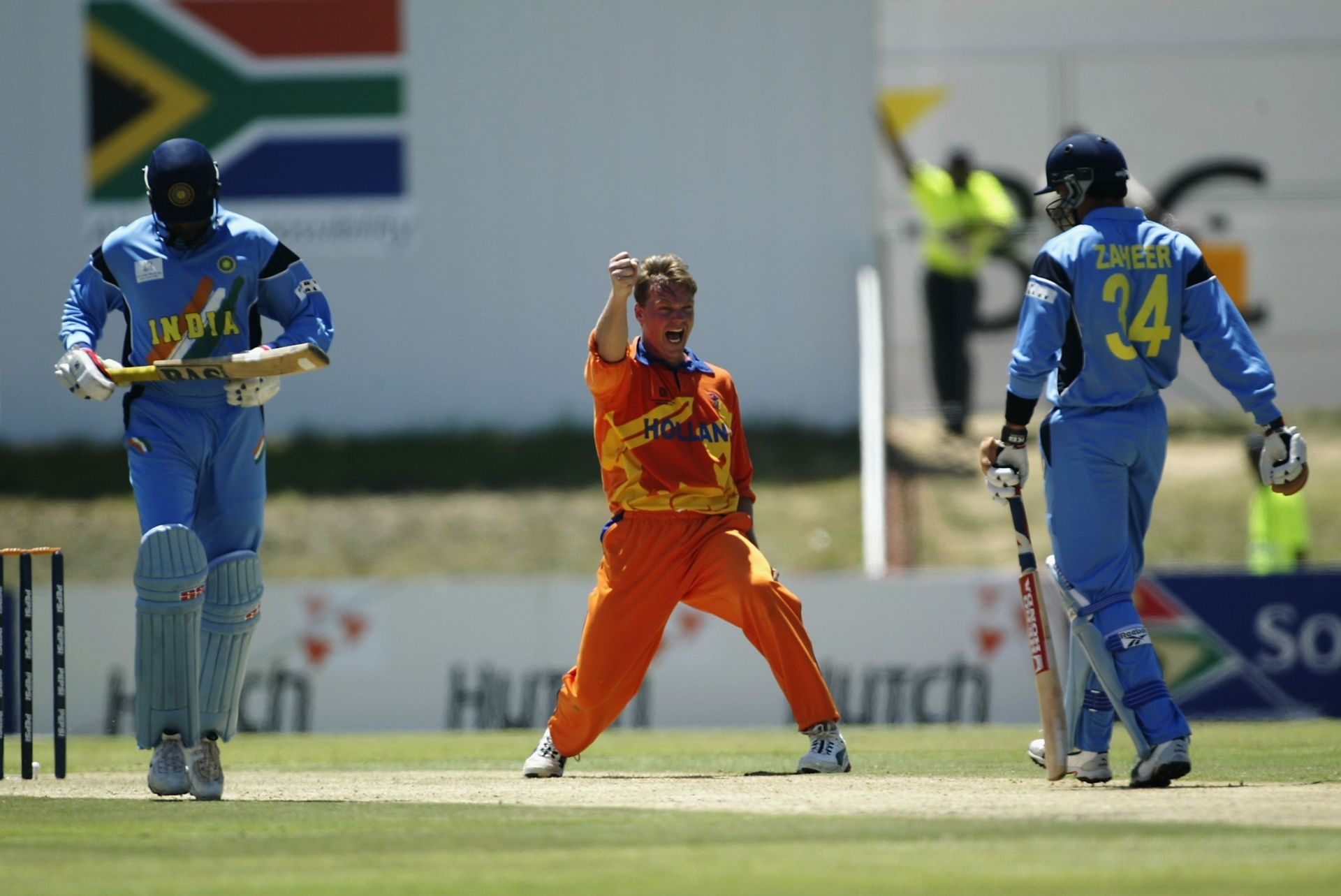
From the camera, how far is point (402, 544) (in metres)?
16.4

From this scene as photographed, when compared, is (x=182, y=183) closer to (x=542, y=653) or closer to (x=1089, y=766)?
(x=1089, y=766)

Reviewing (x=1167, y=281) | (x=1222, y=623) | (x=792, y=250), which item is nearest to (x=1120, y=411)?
(x=1167, y=281)

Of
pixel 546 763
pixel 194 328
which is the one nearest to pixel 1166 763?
pixel 546 763

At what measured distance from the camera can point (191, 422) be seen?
22.3 ft

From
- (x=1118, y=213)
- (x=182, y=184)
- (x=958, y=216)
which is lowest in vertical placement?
(x=1118, y=213)

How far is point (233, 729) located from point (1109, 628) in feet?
10.4

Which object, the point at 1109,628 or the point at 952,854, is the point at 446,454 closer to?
the point at 1109,628

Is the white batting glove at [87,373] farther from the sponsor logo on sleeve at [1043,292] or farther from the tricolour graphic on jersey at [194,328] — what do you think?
the sponsor logo on sleeve at [1043,292]

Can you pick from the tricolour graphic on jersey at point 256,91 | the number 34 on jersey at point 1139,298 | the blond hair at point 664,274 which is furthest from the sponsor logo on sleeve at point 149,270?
the tricolour graphic on jersey at point 256,91

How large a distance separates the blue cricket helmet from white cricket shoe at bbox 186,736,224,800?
73.0 inches

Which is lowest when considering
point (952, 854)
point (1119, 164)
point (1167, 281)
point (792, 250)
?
point (952, 854)

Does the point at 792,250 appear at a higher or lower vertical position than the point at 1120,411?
higher

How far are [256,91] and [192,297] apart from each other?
12008 millimetres

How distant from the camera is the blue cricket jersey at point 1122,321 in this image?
6.59 metres
